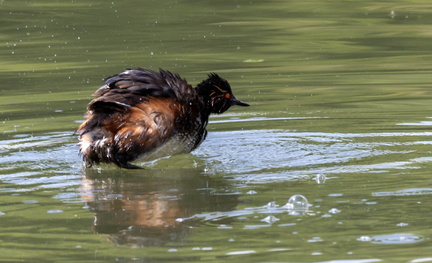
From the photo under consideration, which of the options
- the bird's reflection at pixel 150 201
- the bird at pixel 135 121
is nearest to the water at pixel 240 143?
the bird's reflection at pixel 150 201

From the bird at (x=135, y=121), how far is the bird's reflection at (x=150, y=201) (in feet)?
0.57

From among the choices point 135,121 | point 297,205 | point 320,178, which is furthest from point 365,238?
point 135,121

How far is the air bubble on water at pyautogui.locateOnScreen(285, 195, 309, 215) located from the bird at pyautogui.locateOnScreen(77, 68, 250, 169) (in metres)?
1.55

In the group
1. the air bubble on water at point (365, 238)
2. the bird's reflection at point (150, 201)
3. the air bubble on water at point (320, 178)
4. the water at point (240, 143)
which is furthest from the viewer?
the air bubble on water at point (320, 178)

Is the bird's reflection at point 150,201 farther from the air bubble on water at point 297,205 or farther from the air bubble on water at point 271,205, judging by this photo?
the air bubble on water at point 297,205

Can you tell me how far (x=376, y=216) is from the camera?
5.68 m

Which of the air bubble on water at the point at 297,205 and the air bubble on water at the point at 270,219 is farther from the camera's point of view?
the air bubble on water at the point at 297,205

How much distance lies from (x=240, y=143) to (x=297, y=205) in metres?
2.28

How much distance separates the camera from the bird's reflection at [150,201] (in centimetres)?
560

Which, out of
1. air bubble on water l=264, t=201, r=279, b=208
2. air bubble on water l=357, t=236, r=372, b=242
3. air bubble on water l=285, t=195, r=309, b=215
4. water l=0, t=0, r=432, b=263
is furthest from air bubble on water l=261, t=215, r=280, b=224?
air bubble on water l=357, t=236, r=372, b=242

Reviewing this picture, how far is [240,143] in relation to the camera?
8.25 metres

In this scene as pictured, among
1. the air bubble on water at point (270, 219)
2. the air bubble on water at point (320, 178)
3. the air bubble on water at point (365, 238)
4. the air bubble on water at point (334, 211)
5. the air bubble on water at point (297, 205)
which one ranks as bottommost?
the air bubble on water at point (365, 238)

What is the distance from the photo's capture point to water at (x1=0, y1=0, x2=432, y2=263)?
538cm

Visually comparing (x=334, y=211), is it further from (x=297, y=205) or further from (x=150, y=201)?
(x=150, y=201)
